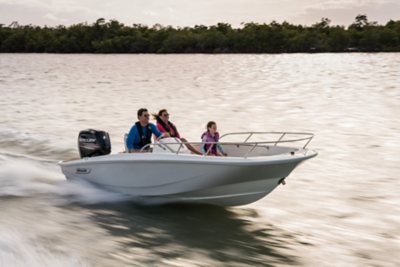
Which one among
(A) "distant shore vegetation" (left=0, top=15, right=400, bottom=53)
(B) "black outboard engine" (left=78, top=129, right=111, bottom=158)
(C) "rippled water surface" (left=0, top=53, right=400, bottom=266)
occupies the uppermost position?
(A) "distant shore vegetation" (left=0, top=15, right=400, bottom=53)

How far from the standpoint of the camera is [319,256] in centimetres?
522

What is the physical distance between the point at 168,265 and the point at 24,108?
48.7 feet

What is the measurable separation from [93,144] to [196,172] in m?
2.04

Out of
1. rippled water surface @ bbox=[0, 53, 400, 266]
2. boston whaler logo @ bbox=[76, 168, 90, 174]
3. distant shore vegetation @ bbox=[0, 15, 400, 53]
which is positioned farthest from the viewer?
distant shore vegetation @ bbox=[0, 15, 400, 53]

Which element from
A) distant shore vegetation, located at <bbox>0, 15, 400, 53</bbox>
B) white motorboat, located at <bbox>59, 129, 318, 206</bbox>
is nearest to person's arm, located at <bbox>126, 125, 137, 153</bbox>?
white motorboat, located at <bbox>59, 129, 318, 206</bbox>

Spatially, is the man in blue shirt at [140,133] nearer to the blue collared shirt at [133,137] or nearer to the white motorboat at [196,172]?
the blue collared shirt at [133,137]

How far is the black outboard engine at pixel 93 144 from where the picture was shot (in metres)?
7.07

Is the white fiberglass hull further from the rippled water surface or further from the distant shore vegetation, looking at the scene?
the distant shore vegetation

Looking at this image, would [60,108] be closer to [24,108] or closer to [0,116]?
[24,108]

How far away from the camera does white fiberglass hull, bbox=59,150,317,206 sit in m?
5.63

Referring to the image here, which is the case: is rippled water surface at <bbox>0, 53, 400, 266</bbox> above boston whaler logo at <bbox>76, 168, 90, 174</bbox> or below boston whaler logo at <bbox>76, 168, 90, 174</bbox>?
below

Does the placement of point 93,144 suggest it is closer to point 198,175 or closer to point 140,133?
point 140,133

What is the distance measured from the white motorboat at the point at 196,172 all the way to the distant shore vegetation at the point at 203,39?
9290 centimetres

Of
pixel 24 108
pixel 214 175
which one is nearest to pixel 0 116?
pixel 24 108
